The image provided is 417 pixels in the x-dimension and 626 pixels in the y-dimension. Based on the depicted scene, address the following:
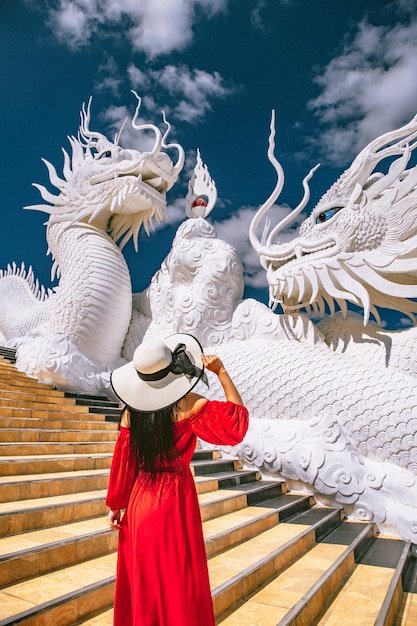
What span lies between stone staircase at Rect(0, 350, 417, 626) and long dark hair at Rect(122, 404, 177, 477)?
25.7 inches

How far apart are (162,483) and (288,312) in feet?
11.5

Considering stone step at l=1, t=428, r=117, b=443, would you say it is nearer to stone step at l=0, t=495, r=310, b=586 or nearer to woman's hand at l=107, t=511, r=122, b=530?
stone step at l=0, t=495, r=310, b=586

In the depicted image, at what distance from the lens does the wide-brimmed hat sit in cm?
127

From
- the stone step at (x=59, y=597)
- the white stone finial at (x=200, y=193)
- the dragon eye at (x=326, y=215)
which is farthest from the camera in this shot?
the white stone finial at (x=200, y=193)

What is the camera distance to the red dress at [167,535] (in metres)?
1.20

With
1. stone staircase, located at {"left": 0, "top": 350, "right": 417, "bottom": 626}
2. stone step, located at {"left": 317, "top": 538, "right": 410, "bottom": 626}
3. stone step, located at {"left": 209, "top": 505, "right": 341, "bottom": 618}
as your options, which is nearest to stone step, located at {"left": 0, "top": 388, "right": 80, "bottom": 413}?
stone staircase, located at {"left": 0, "top": 350, "right": 417, "bottom": 626}

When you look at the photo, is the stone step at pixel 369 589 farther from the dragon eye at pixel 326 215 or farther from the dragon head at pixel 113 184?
the dragon head at pixel 113 184

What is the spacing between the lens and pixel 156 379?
128cm

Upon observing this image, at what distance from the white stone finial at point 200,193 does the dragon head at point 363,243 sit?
1536 millimetres

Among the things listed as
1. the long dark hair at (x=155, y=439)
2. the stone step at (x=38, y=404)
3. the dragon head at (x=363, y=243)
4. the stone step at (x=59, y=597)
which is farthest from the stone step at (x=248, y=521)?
the stone step at (x=38, y=404)

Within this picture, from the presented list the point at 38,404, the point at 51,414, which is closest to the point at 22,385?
the point at 38,404

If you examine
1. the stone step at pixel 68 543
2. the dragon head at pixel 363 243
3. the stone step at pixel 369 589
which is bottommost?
the stone step at pixel 369 589

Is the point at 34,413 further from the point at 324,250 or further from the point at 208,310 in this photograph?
the point at 324,250

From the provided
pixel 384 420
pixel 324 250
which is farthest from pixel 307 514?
pixel 324 250
